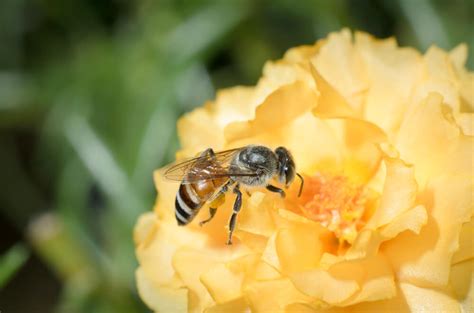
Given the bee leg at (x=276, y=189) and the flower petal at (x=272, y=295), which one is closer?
the flower petal at (x=272, y=295)

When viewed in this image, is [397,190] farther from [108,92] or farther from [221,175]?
[108,92]

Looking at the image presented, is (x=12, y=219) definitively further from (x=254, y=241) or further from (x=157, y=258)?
(x=254, y=241)

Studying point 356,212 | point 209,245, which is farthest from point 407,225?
point 209,245

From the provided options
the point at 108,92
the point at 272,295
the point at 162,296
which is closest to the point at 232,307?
the point at 272,295

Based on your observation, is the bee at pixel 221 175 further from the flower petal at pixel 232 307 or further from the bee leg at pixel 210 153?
the flower petal at pixel 232 307

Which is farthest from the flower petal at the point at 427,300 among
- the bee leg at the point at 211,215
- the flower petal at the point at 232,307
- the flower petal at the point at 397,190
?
the bee leg at the point at 211,215

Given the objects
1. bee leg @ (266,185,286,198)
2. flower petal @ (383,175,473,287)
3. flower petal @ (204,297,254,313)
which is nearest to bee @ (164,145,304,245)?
bee leg @ (266,185,286,198)
